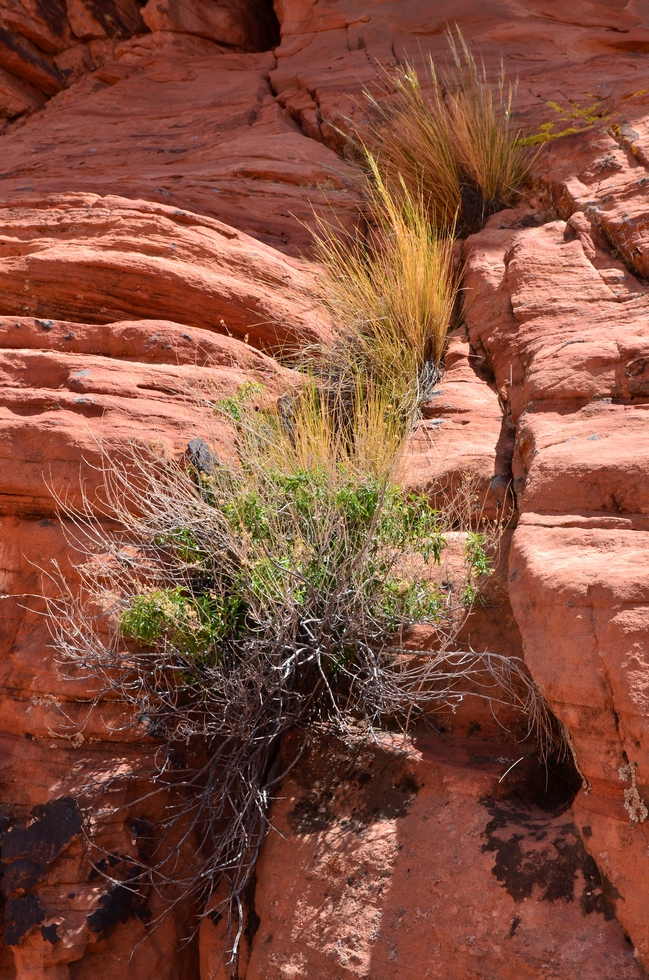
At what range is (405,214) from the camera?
505 centimetres

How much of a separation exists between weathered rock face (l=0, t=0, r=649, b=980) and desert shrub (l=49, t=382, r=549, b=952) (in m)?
0.12

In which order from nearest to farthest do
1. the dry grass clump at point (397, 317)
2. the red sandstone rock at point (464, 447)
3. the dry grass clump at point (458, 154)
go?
the red sandstone rock at point (464, 447)
the dry grass clump at point (397, 317)
the dry grass clump at point (458, 154)

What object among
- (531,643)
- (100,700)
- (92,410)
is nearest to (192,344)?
(92,410)

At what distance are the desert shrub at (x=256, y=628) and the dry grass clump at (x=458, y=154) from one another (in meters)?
2.60

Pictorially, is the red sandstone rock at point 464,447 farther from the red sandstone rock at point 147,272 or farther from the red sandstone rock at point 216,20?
the red sandstone rock at point 216,20

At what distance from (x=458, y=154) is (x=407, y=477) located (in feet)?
9.38

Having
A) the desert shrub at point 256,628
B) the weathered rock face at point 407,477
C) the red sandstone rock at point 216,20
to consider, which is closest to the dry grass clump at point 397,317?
the weathered rock face at point 407,477

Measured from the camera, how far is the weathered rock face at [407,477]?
7.19 ft

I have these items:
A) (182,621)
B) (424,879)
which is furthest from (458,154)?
(424,879)

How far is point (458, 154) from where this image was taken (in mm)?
5184

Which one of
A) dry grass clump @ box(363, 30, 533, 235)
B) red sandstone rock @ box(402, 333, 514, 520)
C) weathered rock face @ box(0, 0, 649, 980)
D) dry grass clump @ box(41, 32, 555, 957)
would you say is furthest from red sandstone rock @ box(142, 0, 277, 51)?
dry grass clump @ box(41, 32, 555, 957)

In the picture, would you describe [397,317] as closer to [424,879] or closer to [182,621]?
[182,621]

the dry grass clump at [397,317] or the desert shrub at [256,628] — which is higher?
the dry grass clump at [397,317]

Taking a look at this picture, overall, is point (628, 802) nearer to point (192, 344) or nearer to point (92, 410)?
point (92, 410)
